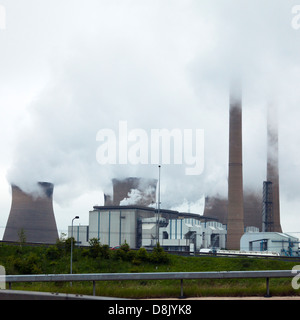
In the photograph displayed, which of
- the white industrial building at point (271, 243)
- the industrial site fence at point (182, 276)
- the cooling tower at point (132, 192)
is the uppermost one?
the cooling tower at point (132, 192)

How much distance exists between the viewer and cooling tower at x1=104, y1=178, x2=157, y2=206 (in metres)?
86.7

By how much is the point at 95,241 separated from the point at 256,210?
5653 centimetres

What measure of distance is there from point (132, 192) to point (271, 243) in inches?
1087

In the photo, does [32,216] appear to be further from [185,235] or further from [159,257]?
[159,257]

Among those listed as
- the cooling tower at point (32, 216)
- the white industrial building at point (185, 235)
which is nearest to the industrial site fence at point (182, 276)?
the cooling tower at point (32, 216)

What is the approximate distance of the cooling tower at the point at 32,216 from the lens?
71688 mm

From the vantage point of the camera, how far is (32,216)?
72.5 metres

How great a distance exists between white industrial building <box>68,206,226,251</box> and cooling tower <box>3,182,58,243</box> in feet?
21.2

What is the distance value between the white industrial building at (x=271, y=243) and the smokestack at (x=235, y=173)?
2501mm

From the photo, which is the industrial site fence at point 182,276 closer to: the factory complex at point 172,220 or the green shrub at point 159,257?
the green shrub at point 159,257

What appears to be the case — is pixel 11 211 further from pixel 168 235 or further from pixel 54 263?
pixel 54 263

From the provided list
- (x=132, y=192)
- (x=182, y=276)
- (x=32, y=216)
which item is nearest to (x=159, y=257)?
(x=182, y=276)

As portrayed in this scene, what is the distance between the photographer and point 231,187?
230 feet
